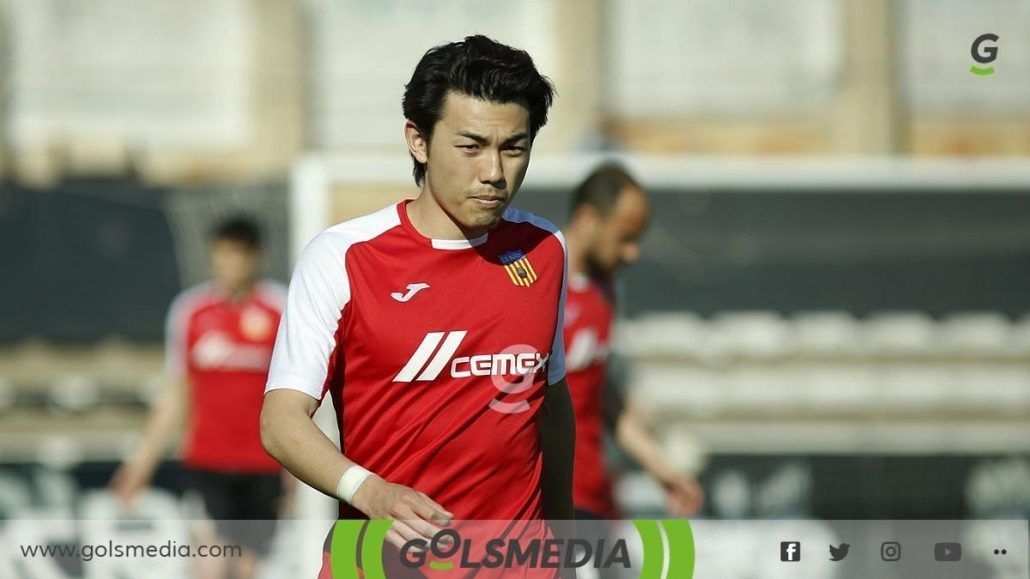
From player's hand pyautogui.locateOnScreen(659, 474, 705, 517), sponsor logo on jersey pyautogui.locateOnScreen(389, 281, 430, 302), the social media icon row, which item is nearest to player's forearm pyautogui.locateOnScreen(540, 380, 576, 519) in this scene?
sponsor logo on jersey pyautogui.locateOnScreen(389, 281, 430, 302)

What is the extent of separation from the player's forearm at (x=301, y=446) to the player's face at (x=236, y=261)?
5.17 m

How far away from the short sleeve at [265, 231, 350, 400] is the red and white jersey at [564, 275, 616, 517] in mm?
2241

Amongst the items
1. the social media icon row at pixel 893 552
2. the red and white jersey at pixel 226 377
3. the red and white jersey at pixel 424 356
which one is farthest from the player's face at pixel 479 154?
the red and white jersey at pixel 226 377

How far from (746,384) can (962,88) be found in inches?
428

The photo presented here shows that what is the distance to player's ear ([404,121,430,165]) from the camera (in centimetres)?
318

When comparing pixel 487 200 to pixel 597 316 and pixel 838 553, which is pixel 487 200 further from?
pixel 838 553

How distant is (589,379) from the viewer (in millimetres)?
5434

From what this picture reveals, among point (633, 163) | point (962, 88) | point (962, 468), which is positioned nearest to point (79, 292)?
point (633, 163)

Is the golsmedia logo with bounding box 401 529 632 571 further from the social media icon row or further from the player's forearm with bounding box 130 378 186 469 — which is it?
the player's forearm with bounding box 130 378 186 469

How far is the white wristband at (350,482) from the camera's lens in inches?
113

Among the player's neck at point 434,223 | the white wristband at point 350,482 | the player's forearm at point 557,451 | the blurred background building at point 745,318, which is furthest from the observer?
the blurred background building at point 745,318

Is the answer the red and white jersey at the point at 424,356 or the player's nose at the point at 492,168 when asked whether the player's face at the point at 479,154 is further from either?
the red and white jersey at the point at 424,356

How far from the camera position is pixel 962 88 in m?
19.6

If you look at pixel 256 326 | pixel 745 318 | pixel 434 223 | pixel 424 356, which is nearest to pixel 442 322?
pixel 424 356
